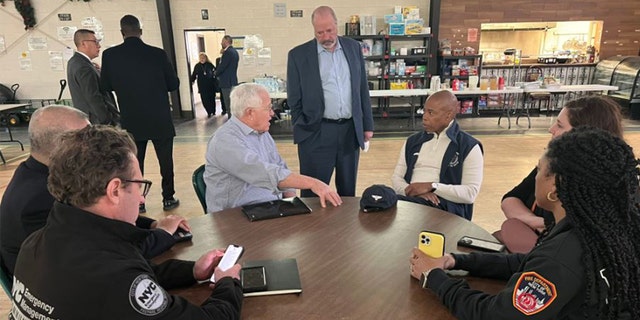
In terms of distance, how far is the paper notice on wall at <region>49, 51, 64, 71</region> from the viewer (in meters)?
8.38

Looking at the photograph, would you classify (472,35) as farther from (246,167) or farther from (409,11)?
(246,167)

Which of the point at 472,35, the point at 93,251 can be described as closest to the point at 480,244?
the point at 93,251

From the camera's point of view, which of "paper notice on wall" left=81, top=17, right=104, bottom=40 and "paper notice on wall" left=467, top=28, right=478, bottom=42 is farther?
"paper notice on wall" left=467, top=28, right=478, bottom=42

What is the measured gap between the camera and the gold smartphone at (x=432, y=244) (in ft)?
4.59

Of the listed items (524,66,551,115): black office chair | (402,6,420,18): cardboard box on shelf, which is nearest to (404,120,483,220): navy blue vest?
(402,6,420,18): cardboard box on shelf

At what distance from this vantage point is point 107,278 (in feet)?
3.02

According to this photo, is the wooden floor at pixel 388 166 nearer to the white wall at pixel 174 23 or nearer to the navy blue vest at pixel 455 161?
the navy blue vest at pixel 455 161

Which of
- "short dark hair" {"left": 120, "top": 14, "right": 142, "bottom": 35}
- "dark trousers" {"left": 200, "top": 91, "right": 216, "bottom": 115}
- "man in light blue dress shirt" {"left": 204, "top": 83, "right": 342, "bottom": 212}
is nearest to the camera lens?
"man in light blue dress shirt" {"left": 204, "top": 83, "right": 342, "bottom": 212}

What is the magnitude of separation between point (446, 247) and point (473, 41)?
794 centimetres

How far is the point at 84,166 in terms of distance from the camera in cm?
99

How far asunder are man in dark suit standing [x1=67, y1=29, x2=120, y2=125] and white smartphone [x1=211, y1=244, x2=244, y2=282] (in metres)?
3.09

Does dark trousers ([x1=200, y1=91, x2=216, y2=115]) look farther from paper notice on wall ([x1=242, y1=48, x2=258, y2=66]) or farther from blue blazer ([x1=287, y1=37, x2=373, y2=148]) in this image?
blue blazer ([x1=287, y1=37, x2=373, y2=148])

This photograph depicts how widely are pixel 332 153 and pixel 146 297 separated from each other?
2.32 metres

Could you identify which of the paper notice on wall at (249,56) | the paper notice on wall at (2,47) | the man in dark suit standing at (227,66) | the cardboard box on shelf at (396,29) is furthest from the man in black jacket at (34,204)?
the paper notice on wall at (2,47)
